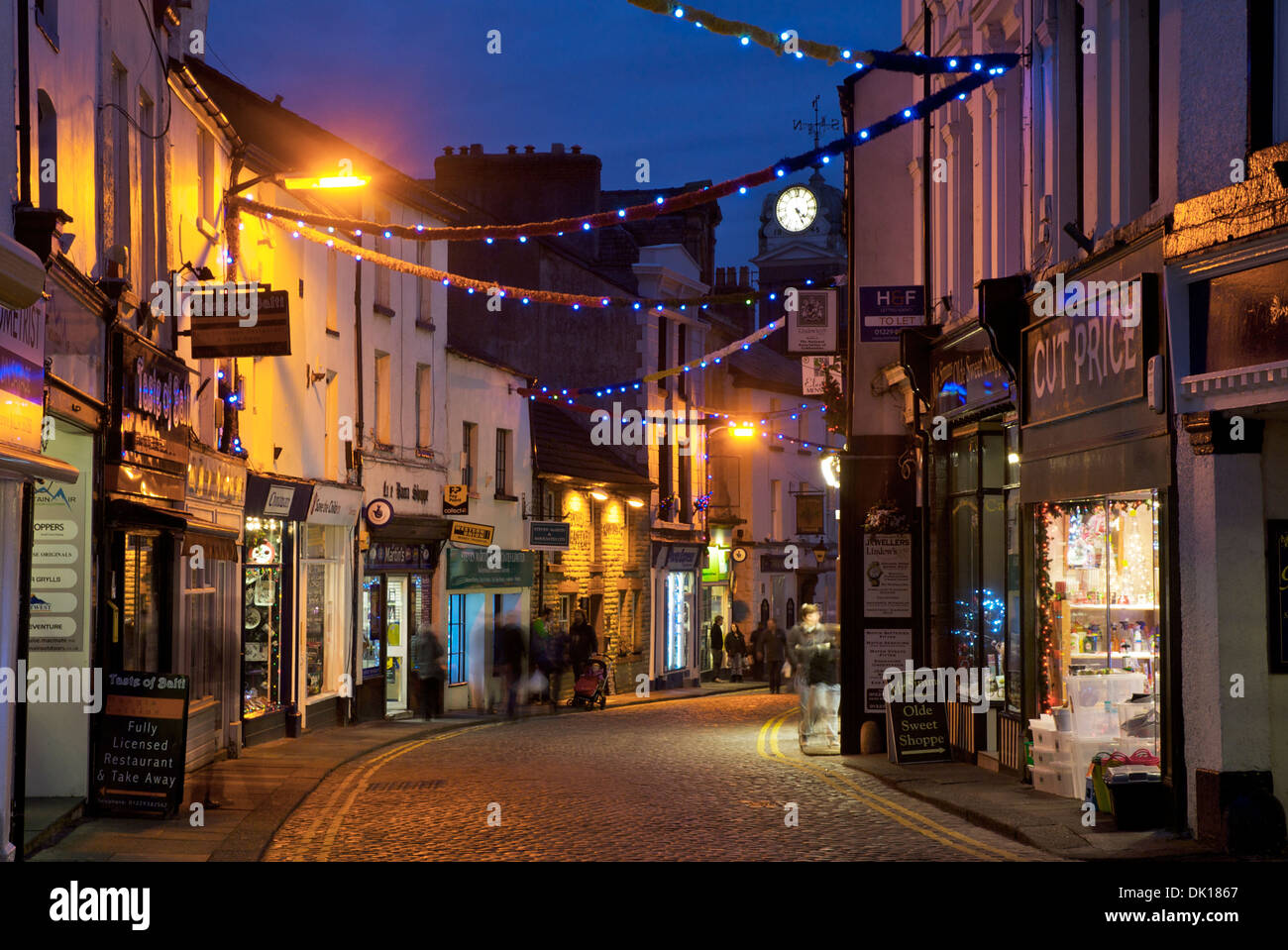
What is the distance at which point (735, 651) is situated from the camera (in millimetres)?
43844

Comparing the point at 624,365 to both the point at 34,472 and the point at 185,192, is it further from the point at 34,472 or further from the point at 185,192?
the point at 34,472

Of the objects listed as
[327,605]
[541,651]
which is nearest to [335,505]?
[327,605]

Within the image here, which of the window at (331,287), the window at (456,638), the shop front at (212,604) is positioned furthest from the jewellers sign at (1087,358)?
the window at (456,638)

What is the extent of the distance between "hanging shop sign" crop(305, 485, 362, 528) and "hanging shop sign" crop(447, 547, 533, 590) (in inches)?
167

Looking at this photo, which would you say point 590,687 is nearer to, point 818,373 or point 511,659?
point 511,659

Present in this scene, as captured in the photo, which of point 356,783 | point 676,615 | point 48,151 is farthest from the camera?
point 676,615

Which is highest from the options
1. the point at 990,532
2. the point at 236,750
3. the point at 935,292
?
the point at 935,292

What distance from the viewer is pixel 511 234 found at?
16.0 m

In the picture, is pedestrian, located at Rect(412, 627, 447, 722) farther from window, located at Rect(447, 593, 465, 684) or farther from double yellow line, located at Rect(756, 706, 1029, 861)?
double yellow line, located at Rect(756, 706, 1029, 861)

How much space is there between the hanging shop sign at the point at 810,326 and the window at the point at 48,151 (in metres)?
11.8

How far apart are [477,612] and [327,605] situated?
21.3 feet

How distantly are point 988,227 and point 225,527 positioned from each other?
9.60m

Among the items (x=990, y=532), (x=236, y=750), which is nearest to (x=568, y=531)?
(x=236, y=750)

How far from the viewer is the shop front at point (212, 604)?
55.1 ft
